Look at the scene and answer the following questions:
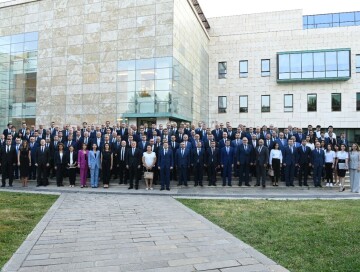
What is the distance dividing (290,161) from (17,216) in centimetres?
1111

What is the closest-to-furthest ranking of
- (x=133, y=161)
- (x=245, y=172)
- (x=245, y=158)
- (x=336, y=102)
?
(x=133, y=161) < (x=245, y=158) < (x=245, y=172) < (x=336, y=102)

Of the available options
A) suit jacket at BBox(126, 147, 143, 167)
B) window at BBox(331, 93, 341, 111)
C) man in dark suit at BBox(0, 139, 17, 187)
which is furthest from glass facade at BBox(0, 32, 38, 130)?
window at BBox(331, 93, 341, 111)

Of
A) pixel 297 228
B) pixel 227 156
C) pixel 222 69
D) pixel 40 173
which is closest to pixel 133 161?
pixel 227 156

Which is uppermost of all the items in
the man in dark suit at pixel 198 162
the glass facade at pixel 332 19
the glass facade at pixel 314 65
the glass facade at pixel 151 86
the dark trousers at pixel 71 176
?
the glass facade at pixel 332 19

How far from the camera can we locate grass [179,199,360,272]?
5320 millimetres

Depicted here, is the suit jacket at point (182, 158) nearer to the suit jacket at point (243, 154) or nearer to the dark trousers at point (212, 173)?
the dark trousers at point (212, 173)

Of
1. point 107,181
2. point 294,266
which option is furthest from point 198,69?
point 294,266

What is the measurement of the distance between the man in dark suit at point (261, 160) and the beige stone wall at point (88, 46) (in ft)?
47.0

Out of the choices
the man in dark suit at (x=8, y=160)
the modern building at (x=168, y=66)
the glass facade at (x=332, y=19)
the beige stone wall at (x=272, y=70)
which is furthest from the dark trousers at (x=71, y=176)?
the glass facade at (x=332, y=19)

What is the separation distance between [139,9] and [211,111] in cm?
1503

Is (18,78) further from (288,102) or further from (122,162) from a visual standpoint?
(288,102)

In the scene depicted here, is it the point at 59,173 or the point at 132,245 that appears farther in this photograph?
the point at 59,173

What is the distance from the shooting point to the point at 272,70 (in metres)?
36.2

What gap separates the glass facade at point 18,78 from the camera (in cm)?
3111
